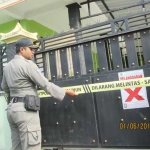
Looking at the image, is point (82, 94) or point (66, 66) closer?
point (82, 94)

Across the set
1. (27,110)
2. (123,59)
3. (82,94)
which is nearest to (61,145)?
(82,94)

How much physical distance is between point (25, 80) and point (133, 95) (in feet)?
4.87

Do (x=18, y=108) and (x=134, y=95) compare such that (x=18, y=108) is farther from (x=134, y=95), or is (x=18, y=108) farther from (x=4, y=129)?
(x=4, y=129)

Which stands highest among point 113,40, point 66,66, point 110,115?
point 113,40

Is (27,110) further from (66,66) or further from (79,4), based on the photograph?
(79,4)

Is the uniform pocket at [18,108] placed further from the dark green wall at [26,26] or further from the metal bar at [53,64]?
the dark green wall at [26,26]

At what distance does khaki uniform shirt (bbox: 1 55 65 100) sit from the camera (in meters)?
2.53

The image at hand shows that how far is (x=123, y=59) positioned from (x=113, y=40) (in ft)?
1.08

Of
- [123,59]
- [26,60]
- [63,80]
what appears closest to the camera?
[26,60]

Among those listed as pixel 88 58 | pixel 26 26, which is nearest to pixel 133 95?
pixel 88 58

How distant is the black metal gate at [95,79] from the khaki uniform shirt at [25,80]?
727 millimetres

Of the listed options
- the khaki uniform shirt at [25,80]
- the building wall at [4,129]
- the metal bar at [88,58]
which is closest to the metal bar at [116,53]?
the metal bar at [88,58]

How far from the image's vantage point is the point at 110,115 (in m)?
2.95

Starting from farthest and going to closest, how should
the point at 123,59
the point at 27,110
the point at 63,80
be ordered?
the point at 63,80 → the point at 123,59 → the point at 27,110
